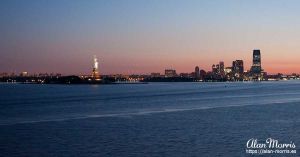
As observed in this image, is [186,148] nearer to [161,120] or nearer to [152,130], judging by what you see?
[152,130]

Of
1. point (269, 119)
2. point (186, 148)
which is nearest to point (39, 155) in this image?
point (186, 148)

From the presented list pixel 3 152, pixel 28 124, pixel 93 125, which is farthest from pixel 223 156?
pixel 28 124

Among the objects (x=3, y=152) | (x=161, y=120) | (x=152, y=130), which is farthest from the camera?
(x=161, y=120)

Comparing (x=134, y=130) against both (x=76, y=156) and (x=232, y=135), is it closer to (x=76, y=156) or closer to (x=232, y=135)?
(x=232, y=135)

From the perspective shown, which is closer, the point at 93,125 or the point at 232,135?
the point at 232,135

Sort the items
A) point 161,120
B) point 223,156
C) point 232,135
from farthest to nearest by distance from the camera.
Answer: point 161,120 → point 232,135 → point 223,156

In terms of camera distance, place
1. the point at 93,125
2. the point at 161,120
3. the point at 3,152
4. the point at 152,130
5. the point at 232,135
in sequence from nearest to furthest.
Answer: the point at 3,152 < the point at 232,135 < the point at 152,130 < the point at 93,125 < the point at 161,120

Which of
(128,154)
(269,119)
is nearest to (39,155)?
(128,154)

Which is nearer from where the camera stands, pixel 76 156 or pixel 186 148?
pixel 76 156

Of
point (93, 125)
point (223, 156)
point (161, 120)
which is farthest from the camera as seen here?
point (161, 120)

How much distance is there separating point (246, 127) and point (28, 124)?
2057 cm

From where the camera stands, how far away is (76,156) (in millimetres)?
29688

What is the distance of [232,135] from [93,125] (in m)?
14.6

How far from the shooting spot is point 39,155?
3012 centimetres
